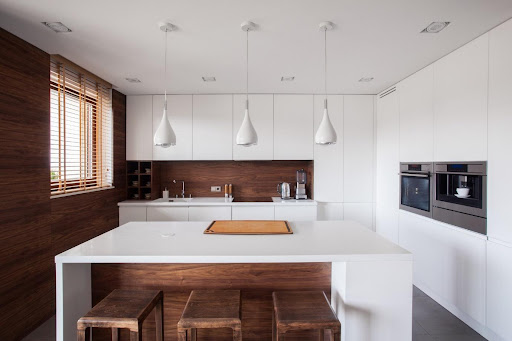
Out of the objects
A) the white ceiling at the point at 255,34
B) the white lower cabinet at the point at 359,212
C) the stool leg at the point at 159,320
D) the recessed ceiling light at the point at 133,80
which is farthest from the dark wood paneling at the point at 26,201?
the white lower cabinet at the point at 359,212

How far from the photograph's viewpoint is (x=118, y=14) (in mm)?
2000

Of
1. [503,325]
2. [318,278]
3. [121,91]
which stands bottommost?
[503,325]

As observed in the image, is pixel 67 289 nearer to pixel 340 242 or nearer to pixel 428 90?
pixel 340 242

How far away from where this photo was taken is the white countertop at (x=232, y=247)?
162cm

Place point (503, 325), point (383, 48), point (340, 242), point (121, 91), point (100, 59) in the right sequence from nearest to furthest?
point (340, 242) < point (503, 325) < point (383, 48) < point (100, 59) < point (121, 91)

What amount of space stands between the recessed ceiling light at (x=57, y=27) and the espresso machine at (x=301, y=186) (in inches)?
126

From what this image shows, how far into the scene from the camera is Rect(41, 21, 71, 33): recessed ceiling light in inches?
83.3

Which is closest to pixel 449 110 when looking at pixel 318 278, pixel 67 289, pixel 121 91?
pixel 318 278

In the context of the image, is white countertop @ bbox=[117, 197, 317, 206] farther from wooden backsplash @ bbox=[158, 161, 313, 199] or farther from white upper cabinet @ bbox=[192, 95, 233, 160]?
white upper cabinet @ bbox=[192, 95, 233, 160]

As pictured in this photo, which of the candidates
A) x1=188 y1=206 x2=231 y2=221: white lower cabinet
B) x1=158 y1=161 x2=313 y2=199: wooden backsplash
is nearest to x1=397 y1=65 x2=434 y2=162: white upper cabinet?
x1=158 y1=161 x2=313 y2=199: wooden backsplash

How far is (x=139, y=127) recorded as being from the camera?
13.6 ft

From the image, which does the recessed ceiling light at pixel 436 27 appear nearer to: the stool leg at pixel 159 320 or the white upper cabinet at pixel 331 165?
the white upper cabinet at pixel 331 165

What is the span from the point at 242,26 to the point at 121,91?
2508mm

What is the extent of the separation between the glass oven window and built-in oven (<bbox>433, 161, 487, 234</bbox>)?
5.4 inches
